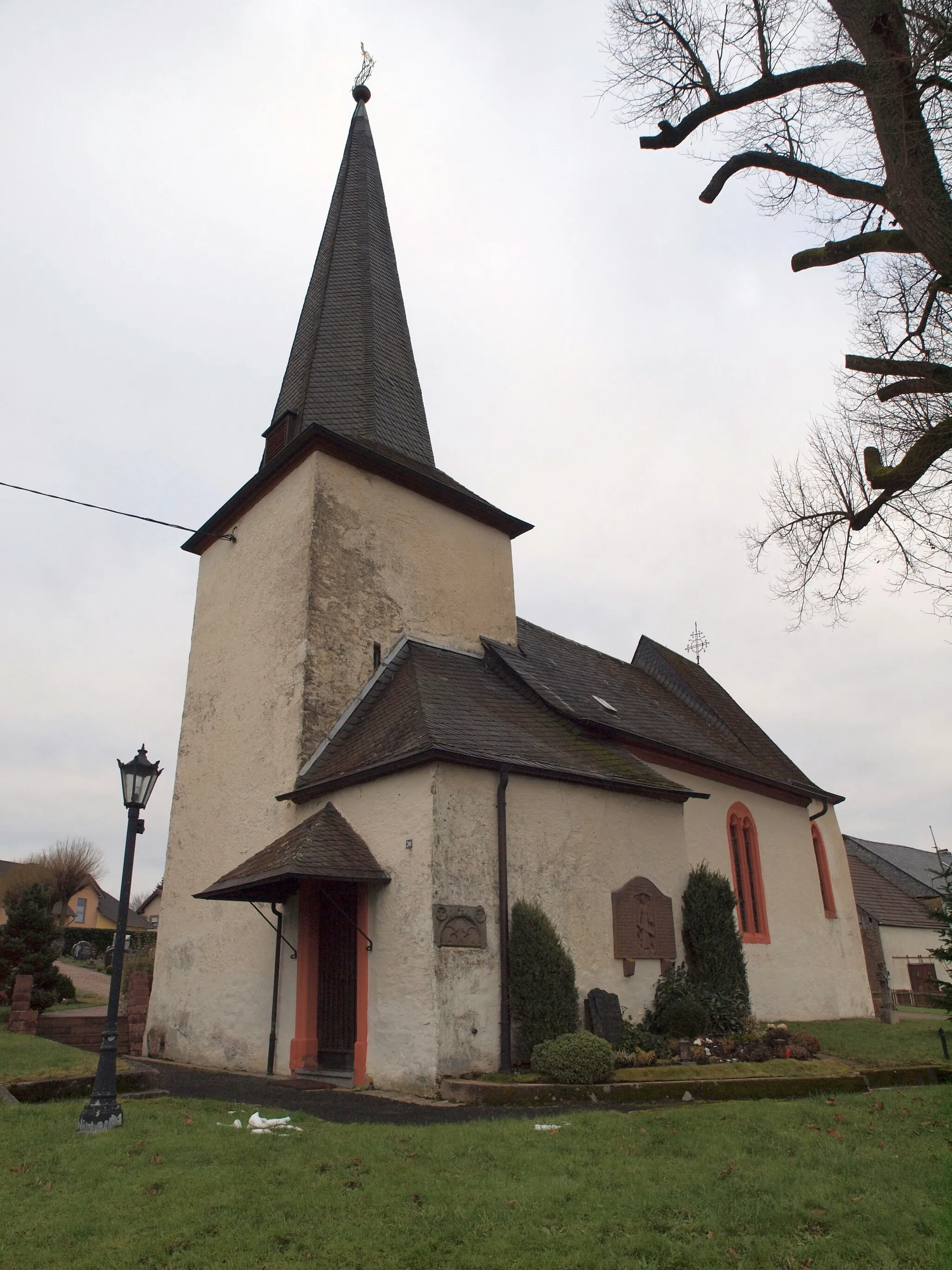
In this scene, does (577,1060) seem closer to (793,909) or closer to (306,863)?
(306,863)

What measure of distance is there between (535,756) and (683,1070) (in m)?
4.12

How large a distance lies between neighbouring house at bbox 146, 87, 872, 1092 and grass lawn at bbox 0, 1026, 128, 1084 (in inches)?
70.6

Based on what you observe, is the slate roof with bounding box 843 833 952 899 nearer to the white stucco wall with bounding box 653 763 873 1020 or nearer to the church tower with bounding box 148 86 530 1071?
the white stucco wall with bounding box 653 763 873 1020

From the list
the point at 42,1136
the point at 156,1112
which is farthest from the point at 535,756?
the point at 42,1136

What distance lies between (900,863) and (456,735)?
131 feet

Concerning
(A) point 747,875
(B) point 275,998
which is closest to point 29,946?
(B) point 275,998

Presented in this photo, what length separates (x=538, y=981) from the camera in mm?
10219

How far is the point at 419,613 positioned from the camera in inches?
592

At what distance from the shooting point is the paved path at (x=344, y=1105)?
7.70 meters

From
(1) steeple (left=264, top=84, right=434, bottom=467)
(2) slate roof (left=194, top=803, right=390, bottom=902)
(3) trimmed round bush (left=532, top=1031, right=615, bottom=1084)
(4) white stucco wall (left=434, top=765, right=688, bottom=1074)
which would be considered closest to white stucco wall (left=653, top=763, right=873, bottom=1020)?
(4) white stucco wall (left=434, top=765, right=688, bottom=1074)

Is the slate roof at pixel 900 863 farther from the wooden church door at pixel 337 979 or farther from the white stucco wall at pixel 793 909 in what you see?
the wooden church door at pixel 337 979

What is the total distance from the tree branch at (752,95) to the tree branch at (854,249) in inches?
43.8

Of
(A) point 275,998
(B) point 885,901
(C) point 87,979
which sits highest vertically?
(B) point 885,901

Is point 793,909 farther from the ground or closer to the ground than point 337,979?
farther from the ground
